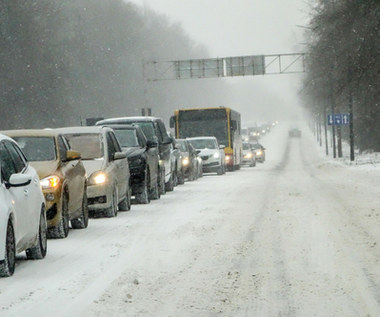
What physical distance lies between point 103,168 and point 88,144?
1218 mm

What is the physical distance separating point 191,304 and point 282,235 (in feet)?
20.6

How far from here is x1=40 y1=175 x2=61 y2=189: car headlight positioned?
15.2 metres

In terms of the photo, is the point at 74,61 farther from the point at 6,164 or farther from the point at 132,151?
the point at 6,164

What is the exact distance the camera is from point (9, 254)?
11141mm

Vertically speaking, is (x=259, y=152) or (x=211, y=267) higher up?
(x=211, y=267)

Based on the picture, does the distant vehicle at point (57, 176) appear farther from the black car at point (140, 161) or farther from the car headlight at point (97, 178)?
the black car at point (140, 161)

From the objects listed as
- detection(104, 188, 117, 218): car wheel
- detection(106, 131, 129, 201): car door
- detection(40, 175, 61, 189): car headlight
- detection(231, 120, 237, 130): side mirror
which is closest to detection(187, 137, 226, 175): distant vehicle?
detection(231, 120, 237, 130): side mirror

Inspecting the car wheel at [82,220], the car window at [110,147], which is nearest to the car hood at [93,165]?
the car window at [110,147]

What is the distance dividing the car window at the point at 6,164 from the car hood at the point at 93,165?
7070 mm

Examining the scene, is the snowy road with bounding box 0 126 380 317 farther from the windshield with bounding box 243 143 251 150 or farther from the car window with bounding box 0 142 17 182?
the windshield with bounding box 243 143 251 150

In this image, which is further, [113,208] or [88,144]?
[88,144]

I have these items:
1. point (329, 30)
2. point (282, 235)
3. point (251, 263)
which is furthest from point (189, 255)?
point (329, 30)

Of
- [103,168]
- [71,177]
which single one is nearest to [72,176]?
[71,177]

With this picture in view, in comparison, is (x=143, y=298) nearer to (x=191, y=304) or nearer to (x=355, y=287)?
(x=191, y=304)
